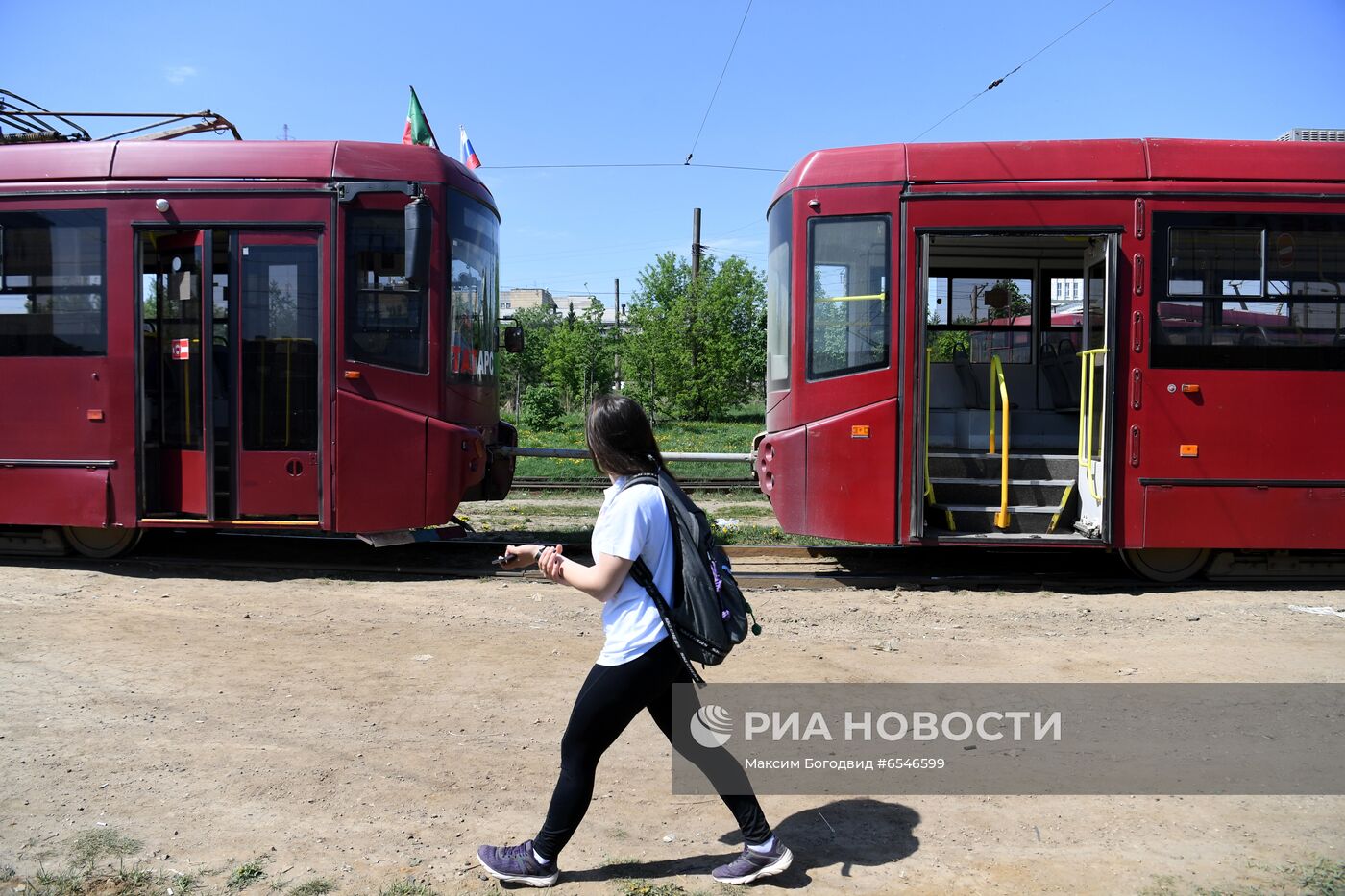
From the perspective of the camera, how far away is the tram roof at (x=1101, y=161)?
8383 mm

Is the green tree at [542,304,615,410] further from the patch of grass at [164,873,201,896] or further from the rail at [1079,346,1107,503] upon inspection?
the patch of grass at [164,873,201,896]

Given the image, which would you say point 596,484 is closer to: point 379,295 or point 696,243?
point 379,295

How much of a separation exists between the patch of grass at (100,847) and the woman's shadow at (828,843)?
5.40 ft

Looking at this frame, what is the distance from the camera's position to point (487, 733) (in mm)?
5168

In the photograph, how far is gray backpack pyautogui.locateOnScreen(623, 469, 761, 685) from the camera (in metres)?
3.25

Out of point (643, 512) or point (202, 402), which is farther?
point (202, 402)

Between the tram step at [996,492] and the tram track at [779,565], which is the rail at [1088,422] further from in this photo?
the tram track at [779,565]

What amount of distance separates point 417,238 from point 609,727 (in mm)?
5978

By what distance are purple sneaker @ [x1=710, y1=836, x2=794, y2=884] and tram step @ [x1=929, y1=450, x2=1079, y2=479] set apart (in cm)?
618

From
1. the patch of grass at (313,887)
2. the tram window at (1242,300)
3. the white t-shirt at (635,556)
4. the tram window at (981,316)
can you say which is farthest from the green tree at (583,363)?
the white t-shirt at (635,556)

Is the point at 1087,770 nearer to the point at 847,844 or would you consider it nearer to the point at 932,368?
the point at 847,844

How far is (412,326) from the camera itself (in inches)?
345

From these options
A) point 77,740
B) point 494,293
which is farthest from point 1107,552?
point 77,740

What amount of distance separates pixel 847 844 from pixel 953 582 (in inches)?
210
